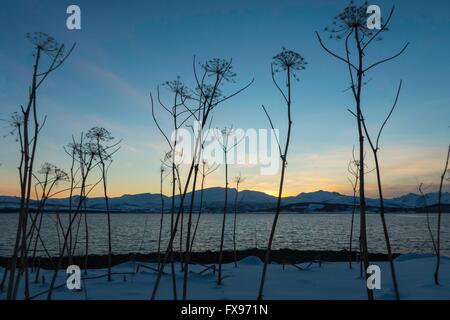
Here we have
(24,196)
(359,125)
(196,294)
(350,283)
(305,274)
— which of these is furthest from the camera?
(305,274)

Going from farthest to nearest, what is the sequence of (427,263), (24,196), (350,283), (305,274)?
(427,263) < (305,274) < (350,283) < (24,196)

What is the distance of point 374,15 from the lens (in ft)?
10.4

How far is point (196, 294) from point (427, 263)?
A: 11.8m

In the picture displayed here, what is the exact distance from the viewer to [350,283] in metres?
12.6

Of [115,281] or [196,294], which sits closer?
[196,294]

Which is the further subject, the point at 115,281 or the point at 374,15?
the point at 115,281

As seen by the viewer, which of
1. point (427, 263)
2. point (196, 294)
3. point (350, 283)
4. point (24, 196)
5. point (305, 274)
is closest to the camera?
point (24, 196)
